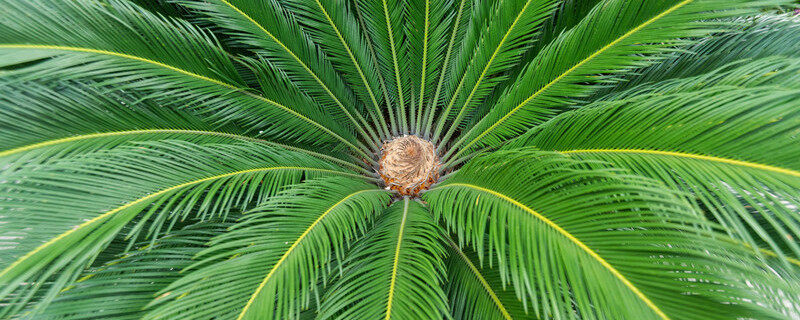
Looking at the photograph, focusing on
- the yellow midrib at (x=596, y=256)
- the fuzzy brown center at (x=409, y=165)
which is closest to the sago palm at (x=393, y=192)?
the yellow midrib at (x=596, y=256)

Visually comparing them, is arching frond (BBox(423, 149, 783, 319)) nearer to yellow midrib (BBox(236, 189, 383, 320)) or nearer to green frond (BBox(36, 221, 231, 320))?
yellow midrib (BBox(236, 189, 383, 320))

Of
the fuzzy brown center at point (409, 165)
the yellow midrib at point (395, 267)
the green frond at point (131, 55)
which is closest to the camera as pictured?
the yellow midrib at point (395, 267)

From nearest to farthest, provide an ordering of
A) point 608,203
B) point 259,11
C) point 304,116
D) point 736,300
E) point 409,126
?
point 736,300 → point 608,203 → point 259,11 → point 304,116 → point 409,126

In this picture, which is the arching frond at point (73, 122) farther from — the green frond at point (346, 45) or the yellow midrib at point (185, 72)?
the green frond at point (346, 45)

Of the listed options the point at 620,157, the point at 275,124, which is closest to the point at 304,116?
Result: the point at 275,124

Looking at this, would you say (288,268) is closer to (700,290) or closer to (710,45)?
(700,290)

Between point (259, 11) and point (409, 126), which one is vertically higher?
point (259, 11)

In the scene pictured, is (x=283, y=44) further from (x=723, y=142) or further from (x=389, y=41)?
(x=723, y=142)
